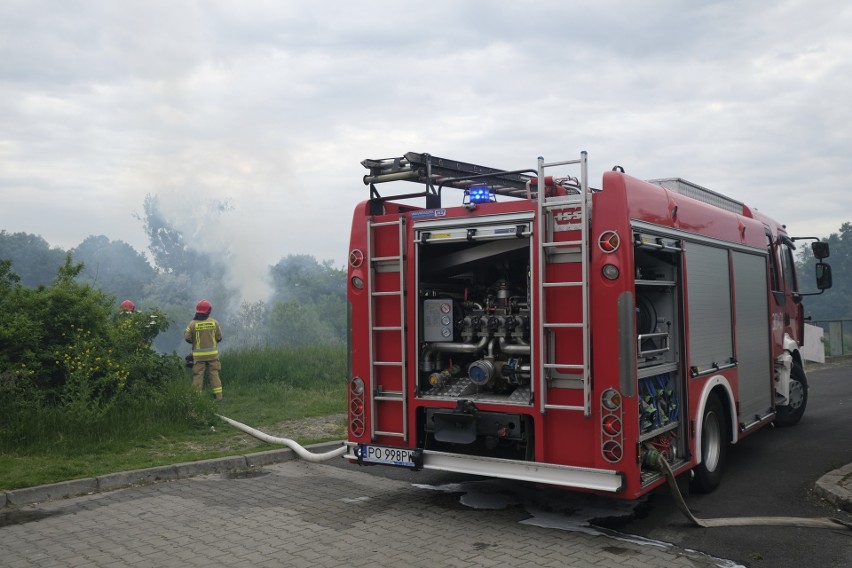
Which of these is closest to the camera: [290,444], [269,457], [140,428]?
[269,457]

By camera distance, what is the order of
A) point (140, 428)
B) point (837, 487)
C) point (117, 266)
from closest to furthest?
point (837, 487) < point (140, 428) < point (117, 266)

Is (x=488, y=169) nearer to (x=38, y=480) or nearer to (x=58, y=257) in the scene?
(x=38, y=480)

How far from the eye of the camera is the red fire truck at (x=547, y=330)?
5.38 metres

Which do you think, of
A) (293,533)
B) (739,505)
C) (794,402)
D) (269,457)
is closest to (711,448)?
(739,505)

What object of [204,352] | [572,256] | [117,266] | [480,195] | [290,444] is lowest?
[290,444]

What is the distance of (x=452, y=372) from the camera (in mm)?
6555

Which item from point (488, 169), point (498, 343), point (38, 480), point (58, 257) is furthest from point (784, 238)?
point (58, 257)

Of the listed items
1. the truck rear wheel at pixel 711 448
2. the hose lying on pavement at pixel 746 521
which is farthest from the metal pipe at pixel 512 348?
the truck rear wheel at pixel 711 448

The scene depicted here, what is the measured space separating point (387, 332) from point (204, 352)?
21.7 feet

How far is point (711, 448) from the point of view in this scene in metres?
6.87

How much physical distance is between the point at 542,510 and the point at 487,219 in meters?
2.56

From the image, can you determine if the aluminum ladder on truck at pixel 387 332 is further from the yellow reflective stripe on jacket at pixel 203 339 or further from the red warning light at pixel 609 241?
the yellow reflective stripe on jacket at pixel 203 339

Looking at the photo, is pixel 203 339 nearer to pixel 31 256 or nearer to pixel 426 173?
pixel 426 173

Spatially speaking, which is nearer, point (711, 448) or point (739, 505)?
point (739, 505)
